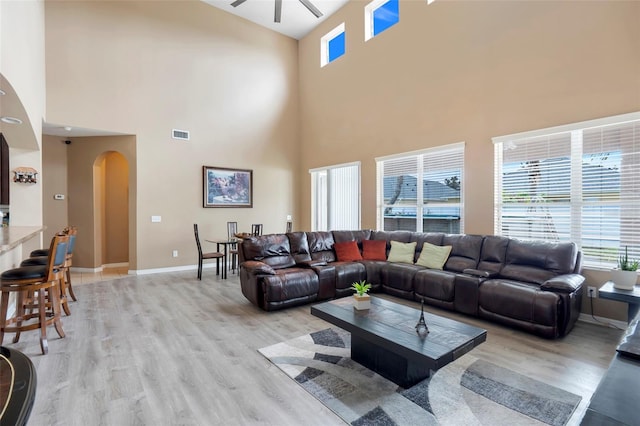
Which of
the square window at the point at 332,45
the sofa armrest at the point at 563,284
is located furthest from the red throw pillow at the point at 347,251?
the square window at the point at 332,45

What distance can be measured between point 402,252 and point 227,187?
443cm

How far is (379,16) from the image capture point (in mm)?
6539

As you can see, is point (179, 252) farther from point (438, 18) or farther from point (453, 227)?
point (438, 18)

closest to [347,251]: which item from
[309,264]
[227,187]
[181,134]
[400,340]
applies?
[309,264]

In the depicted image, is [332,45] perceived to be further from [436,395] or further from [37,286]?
[436,395]

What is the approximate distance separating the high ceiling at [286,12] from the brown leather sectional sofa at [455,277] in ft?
17.2

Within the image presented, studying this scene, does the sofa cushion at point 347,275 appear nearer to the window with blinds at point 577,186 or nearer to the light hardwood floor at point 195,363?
the light hardwood floor at point 195,363

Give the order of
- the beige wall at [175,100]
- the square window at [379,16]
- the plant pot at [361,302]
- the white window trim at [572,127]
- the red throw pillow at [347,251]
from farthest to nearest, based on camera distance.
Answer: the square window at [379,16]
the beige wall at [175,100]
the red throw pillow at [347,251]
the white window trim at [572,127]
the plant pot at [361,302]

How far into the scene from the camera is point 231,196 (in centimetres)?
743

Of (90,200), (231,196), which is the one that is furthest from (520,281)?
(90,200)

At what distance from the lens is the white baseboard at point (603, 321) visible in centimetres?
347

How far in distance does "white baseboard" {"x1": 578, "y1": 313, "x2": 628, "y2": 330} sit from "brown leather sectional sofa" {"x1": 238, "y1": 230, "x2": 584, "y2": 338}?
34 centimetres

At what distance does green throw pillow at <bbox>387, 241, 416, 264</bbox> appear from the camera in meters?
5.02

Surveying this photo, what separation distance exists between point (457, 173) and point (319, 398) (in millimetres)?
4263
